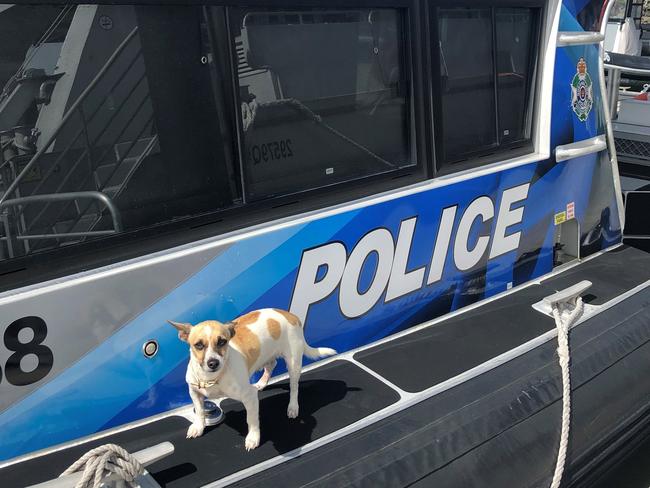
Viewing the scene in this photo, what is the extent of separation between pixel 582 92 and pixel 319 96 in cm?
134

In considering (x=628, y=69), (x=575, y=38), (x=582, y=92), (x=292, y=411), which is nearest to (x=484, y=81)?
(x=575, y=38)

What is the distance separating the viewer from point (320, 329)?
2078 mm

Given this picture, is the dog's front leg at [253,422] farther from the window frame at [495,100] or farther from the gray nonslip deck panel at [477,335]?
the window frame at [495,100]

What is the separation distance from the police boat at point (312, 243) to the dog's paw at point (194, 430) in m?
0.05

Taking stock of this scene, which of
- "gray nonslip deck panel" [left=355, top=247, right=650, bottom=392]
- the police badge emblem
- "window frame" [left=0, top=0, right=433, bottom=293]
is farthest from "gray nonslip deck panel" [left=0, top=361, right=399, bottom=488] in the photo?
the police badge emblem

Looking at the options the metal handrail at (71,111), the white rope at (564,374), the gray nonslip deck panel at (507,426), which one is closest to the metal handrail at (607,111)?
the gray nonslip deck panel at (507,426)

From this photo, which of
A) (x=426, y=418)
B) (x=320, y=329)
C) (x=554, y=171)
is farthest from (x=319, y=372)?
(x=554, y=171)

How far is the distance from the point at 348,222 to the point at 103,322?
0.78 m

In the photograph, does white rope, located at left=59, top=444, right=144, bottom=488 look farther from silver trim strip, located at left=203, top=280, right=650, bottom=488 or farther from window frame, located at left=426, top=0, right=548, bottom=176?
window frame, located at left=426, top=0, right=548, bottom=176

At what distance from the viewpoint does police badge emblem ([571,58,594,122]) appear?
2.72 meters

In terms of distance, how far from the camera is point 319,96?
2008 millimetres

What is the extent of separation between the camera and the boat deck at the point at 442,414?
1655 mm

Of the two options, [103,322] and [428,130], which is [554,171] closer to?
[428,130]

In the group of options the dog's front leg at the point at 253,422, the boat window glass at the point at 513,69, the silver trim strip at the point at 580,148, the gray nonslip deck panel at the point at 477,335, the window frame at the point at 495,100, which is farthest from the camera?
the silver trim strip at the point at 580,148
